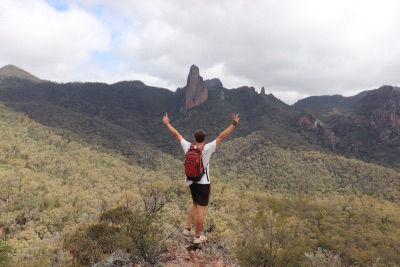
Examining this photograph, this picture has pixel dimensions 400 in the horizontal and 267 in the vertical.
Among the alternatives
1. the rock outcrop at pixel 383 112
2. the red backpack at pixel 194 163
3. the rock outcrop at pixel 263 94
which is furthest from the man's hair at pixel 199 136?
the rock outcrop at pixel 263 94

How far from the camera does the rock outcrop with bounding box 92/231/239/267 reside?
22.9 ft

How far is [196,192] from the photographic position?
631 cm

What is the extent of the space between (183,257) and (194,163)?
2.68 m

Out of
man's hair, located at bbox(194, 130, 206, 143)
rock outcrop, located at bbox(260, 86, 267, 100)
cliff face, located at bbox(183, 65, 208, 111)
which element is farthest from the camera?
cliff face, located at bbox(183, 65, 208, 111)

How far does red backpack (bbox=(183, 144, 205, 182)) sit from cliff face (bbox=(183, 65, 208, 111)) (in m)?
171

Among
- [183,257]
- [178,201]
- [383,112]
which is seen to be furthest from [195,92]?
[183,257]

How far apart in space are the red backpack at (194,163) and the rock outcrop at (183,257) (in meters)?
2.32

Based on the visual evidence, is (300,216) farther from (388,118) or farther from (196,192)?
(388,118)

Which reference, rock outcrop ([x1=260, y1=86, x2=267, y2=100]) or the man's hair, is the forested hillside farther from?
rock outcrop ([x1=260, y1=86, x2=267, y2=100])

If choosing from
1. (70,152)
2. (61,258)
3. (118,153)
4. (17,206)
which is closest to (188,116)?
(118,153)

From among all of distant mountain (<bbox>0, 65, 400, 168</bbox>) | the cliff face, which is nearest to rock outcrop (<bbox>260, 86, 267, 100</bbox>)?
distant mountain (<bbox>0, 65, 400, 168</bbox>)

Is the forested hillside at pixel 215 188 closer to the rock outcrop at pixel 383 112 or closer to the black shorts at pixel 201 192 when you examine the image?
the rock outcrop at pixel 383 112

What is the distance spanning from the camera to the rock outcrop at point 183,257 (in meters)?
6.98

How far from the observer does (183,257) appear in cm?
711
